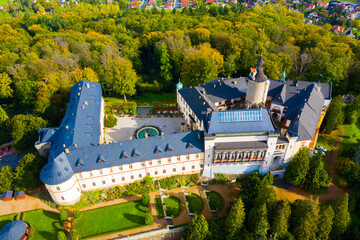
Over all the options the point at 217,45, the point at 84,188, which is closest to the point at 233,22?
the point at 217,45

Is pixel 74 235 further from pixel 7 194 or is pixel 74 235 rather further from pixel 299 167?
pixel 299 167

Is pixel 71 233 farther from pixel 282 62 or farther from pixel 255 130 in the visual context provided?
pixel 282 62

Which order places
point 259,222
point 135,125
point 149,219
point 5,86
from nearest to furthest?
point 259,222
point 149,219
point 135,125
point 5,86

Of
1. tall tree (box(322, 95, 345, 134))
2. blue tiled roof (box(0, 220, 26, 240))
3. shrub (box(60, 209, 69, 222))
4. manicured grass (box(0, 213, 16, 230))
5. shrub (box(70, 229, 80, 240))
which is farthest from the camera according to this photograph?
tall tree (box(322, 95, 345, 134))

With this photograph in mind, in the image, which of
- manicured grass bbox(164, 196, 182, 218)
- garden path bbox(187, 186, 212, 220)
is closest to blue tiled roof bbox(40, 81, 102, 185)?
manicured grass bbox(164, 196, 182, 218)

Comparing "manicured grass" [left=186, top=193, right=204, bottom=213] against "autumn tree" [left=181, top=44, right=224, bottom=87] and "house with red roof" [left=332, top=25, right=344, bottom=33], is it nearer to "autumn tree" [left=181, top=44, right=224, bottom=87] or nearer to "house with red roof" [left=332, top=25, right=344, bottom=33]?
"autumn tree" [left=181, top=44, right=224, bottom=87]

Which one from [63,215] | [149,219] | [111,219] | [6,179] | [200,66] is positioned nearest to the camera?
[149,219]

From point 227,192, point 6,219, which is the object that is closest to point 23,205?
point 6,219
